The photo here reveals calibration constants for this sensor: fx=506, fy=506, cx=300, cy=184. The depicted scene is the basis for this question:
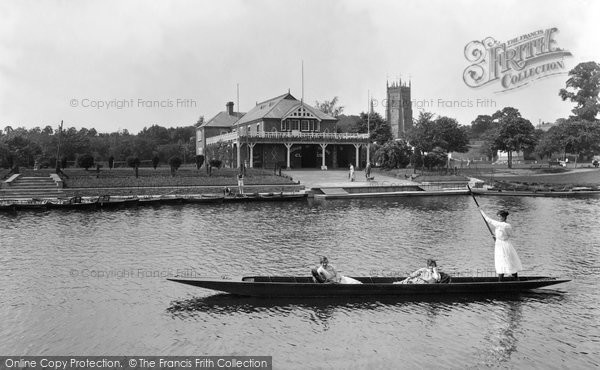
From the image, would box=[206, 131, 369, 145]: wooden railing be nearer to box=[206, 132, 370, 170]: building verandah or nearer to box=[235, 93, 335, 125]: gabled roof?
box=[206, 132, 370, 170]: building verandah

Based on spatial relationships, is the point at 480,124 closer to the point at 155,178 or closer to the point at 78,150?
the point at 78,150

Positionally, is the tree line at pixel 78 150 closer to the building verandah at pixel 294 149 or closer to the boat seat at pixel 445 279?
the building verandah at pixel 294 149

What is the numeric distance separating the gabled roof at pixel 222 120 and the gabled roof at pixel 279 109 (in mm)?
7247

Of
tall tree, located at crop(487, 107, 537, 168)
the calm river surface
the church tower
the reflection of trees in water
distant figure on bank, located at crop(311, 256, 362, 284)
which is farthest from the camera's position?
the church tower

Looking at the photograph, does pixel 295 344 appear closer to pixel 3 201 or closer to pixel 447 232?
pixel 447 232

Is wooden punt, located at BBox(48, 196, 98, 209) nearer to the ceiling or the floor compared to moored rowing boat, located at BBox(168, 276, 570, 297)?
nearer to the ceiling

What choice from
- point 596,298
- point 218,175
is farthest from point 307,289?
point 218,175

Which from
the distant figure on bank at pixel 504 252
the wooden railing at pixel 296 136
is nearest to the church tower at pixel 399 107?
the wooden railing at pixel 296 136

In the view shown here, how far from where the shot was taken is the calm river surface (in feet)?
42.5

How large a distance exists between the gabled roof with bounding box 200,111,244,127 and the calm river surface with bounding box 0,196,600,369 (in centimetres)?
5288

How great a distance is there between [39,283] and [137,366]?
8.88 meters

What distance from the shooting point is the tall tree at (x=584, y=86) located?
267 ft

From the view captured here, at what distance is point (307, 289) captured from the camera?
53.5ft

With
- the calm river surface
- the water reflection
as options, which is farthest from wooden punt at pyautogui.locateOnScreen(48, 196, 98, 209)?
the water reflection
